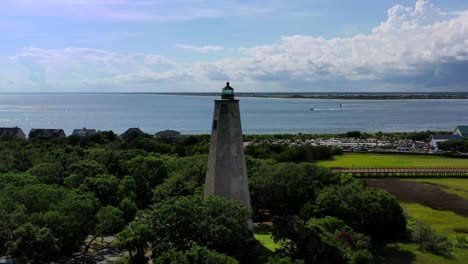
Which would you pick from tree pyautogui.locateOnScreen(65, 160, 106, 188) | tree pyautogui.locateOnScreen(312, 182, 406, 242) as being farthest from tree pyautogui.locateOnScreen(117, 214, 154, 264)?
tree pyautogui.locateOnScreen(65, 160, 106, 188)

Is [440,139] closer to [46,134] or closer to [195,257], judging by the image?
[46,134]

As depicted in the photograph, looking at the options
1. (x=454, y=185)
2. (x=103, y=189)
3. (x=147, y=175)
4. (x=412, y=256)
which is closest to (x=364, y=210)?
(x=412, y=256)

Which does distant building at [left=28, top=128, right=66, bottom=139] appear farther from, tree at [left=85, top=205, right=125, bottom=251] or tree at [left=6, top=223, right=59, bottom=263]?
tree at [left=6, top=223, right=59, bottom=263]

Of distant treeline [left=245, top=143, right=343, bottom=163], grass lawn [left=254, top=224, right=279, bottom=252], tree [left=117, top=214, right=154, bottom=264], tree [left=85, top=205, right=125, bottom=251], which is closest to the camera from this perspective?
tree [left=117, top=214, right=154, bottom=264]

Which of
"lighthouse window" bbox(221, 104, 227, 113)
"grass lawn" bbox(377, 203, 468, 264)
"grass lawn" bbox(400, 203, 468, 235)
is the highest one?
"lighthouse window" bbox(221, 104, 227, 113)

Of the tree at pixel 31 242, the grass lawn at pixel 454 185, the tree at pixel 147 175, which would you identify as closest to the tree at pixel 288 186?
the tree at pixel 147 175

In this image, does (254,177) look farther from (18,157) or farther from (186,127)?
(186,127)

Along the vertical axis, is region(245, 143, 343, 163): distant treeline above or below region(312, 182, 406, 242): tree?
below

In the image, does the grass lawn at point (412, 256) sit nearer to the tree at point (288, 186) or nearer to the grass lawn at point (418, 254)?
the grass lawn at point (418, 254)
